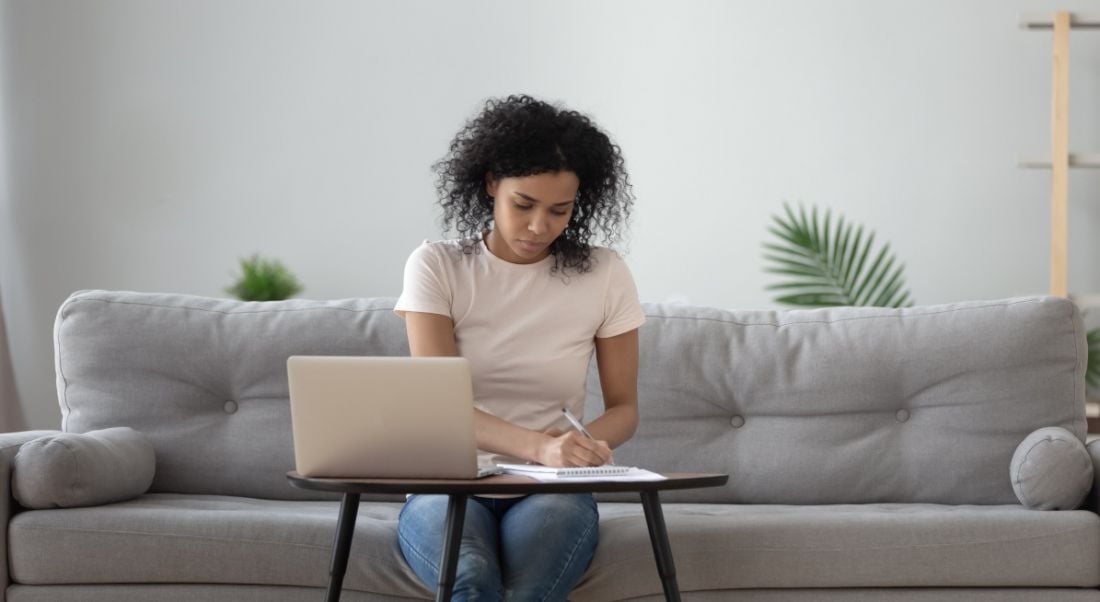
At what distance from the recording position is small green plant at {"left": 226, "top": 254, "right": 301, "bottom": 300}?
382 centimetres

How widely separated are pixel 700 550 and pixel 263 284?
6.99 feet

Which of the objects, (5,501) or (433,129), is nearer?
(5,501)

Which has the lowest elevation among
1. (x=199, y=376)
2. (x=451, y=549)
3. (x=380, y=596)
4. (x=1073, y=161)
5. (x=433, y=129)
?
(x=380, y=596)

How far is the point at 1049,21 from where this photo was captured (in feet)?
11.9

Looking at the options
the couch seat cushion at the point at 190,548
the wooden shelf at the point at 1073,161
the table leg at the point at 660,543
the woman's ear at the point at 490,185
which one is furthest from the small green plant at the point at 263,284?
the table leg at the point at 660,543

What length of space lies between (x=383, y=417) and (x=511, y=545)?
35cm

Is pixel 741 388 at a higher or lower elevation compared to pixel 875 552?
higher

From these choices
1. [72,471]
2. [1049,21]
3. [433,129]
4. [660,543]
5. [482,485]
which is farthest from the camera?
[433,129]

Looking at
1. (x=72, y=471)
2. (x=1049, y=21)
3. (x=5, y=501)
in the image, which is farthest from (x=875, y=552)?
(x=1049, y=21)

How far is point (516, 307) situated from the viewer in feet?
6.79

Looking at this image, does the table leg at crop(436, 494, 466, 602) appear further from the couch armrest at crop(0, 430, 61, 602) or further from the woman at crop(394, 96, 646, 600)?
the couch armrest at crop(0, 430, 61, 602)

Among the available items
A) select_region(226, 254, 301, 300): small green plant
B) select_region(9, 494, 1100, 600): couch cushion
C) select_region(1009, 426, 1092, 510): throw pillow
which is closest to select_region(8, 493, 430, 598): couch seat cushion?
select_region(9, 494, 1100, 600): couch cushion

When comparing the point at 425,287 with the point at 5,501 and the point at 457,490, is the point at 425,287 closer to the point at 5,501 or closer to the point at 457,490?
the point at 457,490

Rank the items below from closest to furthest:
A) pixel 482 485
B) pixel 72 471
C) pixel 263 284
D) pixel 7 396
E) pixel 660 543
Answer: pixel 482 485 < pixel 660 543 < pixel 72 471 < pixel 263 284 < pixel 7 396
